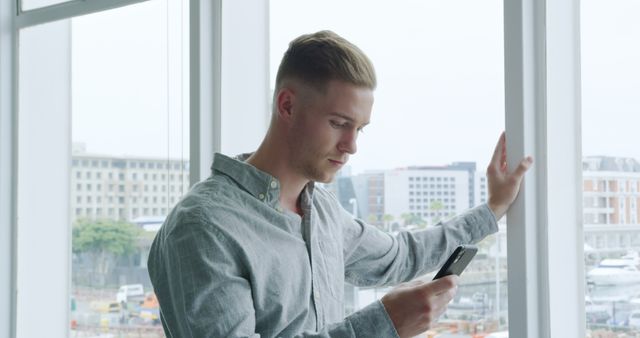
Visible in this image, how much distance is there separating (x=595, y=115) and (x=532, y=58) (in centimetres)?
17

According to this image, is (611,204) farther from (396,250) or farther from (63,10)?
(63,10)

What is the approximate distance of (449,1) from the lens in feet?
5.77

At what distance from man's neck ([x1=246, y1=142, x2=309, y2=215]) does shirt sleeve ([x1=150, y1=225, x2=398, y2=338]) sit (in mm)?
218

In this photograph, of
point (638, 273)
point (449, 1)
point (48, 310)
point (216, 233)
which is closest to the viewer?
point (216, 233)

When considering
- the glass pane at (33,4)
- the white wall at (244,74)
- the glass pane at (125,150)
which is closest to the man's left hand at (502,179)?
the white wall at (244,74)

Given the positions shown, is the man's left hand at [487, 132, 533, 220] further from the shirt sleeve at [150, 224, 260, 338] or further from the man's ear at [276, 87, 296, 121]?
the shirt sleeve at [150, 224, 260, 338]

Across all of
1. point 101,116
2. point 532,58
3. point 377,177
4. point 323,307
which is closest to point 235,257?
point 323,307

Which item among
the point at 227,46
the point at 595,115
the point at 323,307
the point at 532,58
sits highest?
the point at 227,46

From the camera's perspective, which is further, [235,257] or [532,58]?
[532,58]

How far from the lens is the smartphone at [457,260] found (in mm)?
1372

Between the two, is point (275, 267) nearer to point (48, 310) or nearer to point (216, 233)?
point (216, 233)

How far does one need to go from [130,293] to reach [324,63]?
1.32 m

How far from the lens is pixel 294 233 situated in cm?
150

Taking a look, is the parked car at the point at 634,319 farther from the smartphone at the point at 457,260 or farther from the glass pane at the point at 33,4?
the glass pane at the point at 33,4
